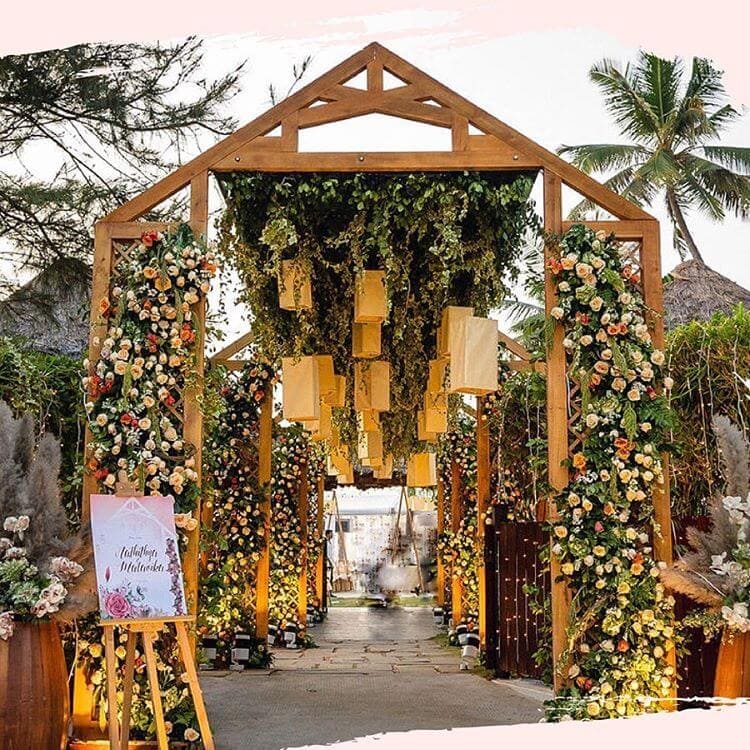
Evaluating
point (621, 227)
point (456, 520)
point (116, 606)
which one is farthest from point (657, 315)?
point (456, 520)

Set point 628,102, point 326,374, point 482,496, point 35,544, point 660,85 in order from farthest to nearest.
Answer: point 628,102
point 660,85
point 482,496
point 326,374
point 35,544

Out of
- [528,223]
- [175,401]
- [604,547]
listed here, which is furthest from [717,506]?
[175,401]

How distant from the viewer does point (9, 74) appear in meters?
5.62

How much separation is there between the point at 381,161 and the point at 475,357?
116 cm

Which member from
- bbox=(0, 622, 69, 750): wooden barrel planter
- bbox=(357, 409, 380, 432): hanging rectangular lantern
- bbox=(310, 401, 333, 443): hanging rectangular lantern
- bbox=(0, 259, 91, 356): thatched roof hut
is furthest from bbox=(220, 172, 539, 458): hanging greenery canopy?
bbox=(0, 622, 69, 750): wooden barrel planter

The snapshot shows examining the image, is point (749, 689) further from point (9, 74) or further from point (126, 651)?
point (9, 74)

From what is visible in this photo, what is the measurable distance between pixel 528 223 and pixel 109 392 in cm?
247

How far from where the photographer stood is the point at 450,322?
5098 millimetres

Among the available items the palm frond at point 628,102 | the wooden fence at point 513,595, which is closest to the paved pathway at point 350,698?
the wooden fence at point 513,595

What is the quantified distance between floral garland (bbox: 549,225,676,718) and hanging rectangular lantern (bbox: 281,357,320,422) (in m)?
1.60

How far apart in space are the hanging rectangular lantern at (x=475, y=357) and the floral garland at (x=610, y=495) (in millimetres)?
451

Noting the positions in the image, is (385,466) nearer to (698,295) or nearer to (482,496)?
(482,496)

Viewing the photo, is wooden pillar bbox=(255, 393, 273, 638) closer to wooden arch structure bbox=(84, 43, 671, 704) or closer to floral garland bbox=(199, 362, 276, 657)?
floral garland bbox=(199, 362, 276, 657)

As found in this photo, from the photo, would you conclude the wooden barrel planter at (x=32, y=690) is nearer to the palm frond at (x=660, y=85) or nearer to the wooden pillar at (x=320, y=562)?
the wooden pillar at (x=320, y=562)
